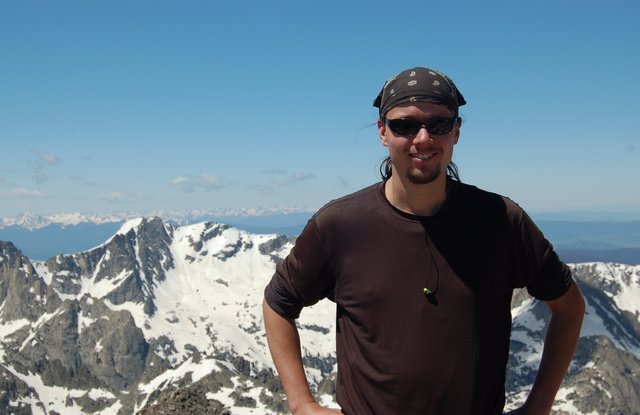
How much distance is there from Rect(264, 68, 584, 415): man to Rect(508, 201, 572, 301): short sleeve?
1 centimetres

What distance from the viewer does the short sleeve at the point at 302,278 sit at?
6.41 m

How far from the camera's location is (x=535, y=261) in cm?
619

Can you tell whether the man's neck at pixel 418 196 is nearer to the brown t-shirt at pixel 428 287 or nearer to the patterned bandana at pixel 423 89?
the brown t-shirt at pixel 428 287

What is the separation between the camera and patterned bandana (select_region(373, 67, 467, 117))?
19.2ft

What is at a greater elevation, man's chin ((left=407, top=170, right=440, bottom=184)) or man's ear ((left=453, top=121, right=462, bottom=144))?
man's ear ((left=453, top=121, right=462, bottom=144))

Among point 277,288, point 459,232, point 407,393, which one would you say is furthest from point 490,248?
point 277,288

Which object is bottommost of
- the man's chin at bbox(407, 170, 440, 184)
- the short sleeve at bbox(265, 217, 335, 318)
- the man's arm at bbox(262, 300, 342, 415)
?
the man's arm at bbox(262, 300, 342, 415)

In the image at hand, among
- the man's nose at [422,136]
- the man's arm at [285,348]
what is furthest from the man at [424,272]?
the man's arm at [285,348]

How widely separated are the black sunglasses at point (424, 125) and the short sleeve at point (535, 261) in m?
1.11

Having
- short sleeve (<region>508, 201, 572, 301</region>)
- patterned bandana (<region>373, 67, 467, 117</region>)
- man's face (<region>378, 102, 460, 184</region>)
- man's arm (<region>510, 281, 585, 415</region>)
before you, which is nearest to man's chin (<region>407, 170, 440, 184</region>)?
man's face (<region>378, 102, 460, 184</region>)

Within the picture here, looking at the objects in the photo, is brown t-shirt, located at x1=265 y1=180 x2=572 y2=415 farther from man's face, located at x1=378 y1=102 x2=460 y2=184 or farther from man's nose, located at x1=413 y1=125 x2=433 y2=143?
man's nose, located at x1=413 y1=125 x2=433 y2=143

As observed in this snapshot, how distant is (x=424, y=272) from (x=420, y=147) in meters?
1.29

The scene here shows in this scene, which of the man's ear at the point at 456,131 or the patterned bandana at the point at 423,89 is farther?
the man's ear at the point at 456,131

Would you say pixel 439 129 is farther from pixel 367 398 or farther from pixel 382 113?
pixel 367 398
